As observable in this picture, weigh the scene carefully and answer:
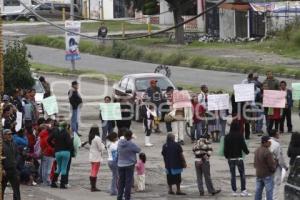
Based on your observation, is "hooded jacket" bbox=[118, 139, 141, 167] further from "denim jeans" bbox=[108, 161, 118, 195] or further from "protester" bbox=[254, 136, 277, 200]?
"protester" bbox=[254, 136, 277, 200]

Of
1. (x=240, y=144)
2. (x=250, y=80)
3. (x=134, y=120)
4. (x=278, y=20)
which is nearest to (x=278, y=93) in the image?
(x=250, y=80)

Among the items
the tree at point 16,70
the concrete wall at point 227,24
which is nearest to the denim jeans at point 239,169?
the tree at point 16,70

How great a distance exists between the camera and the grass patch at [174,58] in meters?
46.7

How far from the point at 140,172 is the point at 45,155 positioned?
2107 mm

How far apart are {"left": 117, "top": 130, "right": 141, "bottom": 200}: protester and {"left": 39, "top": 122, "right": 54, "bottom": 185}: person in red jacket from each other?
2.47 m

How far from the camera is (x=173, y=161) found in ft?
72.4

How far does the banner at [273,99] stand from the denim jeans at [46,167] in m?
8.12

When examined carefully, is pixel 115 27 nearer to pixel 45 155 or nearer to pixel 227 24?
pixel 227 24

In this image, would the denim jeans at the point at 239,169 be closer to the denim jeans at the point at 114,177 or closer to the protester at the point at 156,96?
the denim jeans at the point at 114,177

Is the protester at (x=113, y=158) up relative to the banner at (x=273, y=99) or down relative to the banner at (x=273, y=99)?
down

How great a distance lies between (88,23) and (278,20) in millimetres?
22685

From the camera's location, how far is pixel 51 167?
23328 millimetres

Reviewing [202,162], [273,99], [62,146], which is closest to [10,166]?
[62,146]

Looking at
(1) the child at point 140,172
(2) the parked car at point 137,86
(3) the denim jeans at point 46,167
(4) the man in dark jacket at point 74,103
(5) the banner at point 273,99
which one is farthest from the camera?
(2) the parked car at point 137,86
